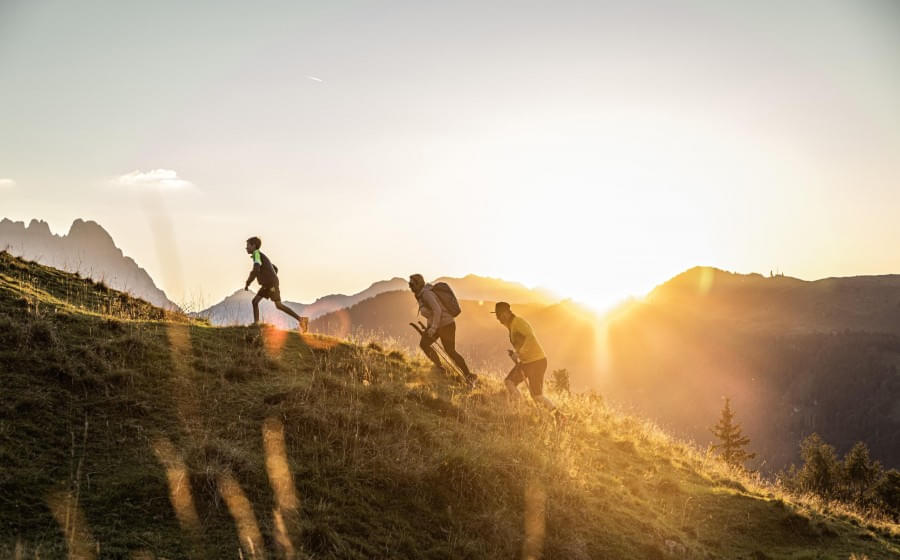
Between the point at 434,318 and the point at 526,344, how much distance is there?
85.6 inches

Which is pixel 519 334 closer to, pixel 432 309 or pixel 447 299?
pixel 447 299

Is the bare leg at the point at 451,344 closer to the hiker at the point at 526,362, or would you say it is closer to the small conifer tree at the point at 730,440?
the hiker at the point at 526,362

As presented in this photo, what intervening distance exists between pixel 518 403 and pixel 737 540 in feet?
15.8

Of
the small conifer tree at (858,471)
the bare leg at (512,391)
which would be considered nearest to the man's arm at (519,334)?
the bare leg at (512,391)

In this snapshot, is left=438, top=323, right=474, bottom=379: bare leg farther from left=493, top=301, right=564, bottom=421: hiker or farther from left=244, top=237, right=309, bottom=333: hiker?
left=244, top=237, right=309, bottom=333: hiker

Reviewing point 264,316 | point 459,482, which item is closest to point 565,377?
point 264,316

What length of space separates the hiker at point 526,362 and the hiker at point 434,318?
1.12 m

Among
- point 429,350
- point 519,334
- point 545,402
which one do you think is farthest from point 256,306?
point 545,402

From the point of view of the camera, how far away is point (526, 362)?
13.1 metres

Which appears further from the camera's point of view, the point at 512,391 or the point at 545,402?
the point at 512,391

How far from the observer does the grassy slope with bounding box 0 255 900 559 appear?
639cm

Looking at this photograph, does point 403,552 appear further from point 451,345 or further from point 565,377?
point 565,377

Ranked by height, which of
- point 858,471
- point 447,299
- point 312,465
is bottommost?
point 858,471

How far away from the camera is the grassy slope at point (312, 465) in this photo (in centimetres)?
639
